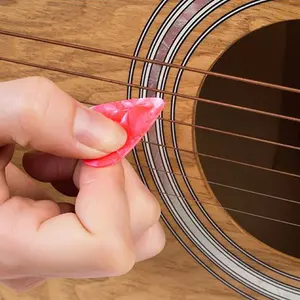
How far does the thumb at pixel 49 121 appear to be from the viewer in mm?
497

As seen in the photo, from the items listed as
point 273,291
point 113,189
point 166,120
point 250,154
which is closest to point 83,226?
point 113,189

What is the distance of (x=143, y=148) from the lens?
789mm

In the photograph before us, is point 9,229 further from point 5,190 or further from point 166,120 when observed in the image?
point 166,120

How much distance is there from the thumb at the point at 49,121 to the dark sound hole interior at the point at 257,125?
0.44m

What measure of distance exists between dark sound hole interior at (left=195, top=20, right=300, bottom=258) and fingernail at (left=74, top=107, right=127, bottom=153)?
0.42m

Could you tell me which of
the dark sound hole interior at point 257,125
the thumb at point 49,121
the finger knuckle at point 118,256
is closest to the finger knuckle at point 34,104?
the thumb at point 49,121

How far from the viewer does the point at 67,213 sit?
1.77 feet

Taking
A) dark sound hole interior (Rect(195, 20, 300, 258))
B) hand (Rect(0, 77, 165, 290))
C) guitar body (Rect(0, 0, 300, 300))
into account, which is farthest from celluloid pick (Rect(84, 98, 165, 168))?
dark sound hole interior (Rect(195, 20, 300, 258))

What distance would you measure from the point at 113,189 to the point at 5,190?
104mm

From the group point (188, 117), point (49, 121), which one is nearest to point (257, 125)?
point (188, 117)

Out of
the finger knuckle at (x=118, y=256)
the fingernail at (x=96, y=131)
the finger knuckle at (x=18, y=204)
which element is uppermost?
the fingernail at (x=96, y=131)

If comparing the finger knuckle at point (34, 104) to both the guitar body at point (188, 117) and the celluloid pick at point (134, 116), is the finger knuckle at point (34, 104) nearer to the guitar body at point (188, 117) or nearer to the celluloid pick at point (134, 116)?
the celluloid pick at point (134, 116)

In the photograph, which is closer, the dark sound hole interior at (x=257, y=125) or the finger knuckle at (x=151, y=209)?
the finger knuckle at (x=151, y=209)

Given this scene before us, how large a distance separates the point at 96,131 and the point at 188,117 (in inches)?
10.4
